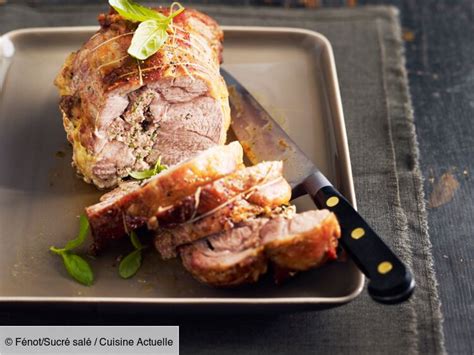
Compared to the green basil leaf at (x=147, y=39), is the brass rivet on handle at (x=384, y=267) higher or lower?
lower

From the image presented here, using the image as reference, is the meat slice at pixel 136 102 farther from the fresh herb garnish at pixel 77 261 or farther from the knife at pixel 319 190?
the fresh herb garnish at pixel 77 261

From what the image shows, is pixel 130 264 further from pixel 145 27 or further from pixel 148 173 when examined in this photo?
pixel 145 27

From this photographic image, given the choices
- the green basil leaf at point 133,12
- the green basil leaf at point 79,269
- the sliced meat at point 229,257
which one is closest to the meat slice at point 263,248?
the sliced meat at point 229,257

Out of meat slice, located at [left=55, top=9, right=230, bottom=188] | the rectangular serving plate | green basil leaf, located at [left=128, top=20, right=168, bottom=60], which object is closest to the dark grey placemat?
the rectangular serving plate

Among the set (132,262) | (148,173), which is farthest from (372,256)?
(148,173)

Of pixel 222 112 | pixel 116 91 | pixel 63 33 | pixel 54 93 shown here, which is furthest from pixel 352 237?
pixel 63 33

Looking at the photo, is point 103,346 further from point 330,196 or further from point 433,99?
point 433,99
